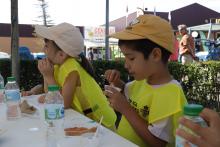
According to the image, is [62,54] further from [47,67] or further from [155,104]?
[155,104]

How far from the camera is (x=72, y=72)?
2.30 metres

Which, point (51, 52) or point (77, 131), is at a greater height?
point (51, 52)

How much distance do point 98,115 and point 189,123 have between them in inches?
55.8

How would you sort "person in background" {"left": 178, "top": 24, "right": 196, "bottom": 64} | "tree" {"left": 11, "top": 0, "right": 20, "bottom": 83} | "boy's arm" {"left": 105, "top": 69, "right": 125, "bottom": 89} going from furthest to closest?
1. "person in background" {"left": 178, "top": 24, "right": 196, "bottom": 64}
2. "tree" {"left": 11, "top": 0, "right": 20, "bottom": 83}
3. "boy's arm" {"left": 105, "top": 69, "right": 125, "bottom": 89}

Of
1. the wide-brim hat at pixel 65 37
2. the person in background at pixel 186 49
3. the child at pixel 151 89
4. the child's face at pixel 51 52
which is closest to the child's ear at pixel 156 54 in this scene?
the child at pixel 151 89

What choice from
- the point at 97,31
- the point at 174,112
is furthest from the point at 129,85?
the point at 97,31

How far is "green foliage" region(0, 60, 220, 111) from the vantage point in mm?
5305

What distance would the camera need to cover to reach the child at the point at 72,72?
90.4 inches

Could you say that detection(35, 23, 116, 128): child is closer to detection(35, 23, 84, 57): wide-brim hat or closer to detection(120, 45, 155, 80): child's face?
detection(35, 23, 84, 57): wide-brim hat

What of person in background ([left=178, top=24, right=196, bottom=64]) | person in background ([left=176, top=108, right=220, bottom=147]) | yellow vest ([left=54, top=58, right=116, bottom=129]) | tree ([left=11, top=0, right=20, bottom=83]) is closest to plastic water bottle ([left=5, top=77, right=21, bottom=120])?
yellow vest ([left=54, top=58, right=116, bottom=129])

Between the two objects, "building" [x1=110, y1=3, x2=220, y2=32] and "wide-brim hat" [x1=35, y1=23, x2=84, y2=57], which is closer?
"wide-brim hat" [x1=35, y1=23, x2=84, y2=57]

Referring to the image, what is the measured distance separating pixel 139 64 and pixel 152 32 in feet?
0.59

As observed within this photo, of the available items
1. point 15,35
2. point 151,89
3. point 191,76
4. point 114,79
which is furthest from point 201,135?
point 191,76

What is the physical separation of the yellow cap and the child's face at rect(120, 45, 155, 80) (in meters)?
0.08
